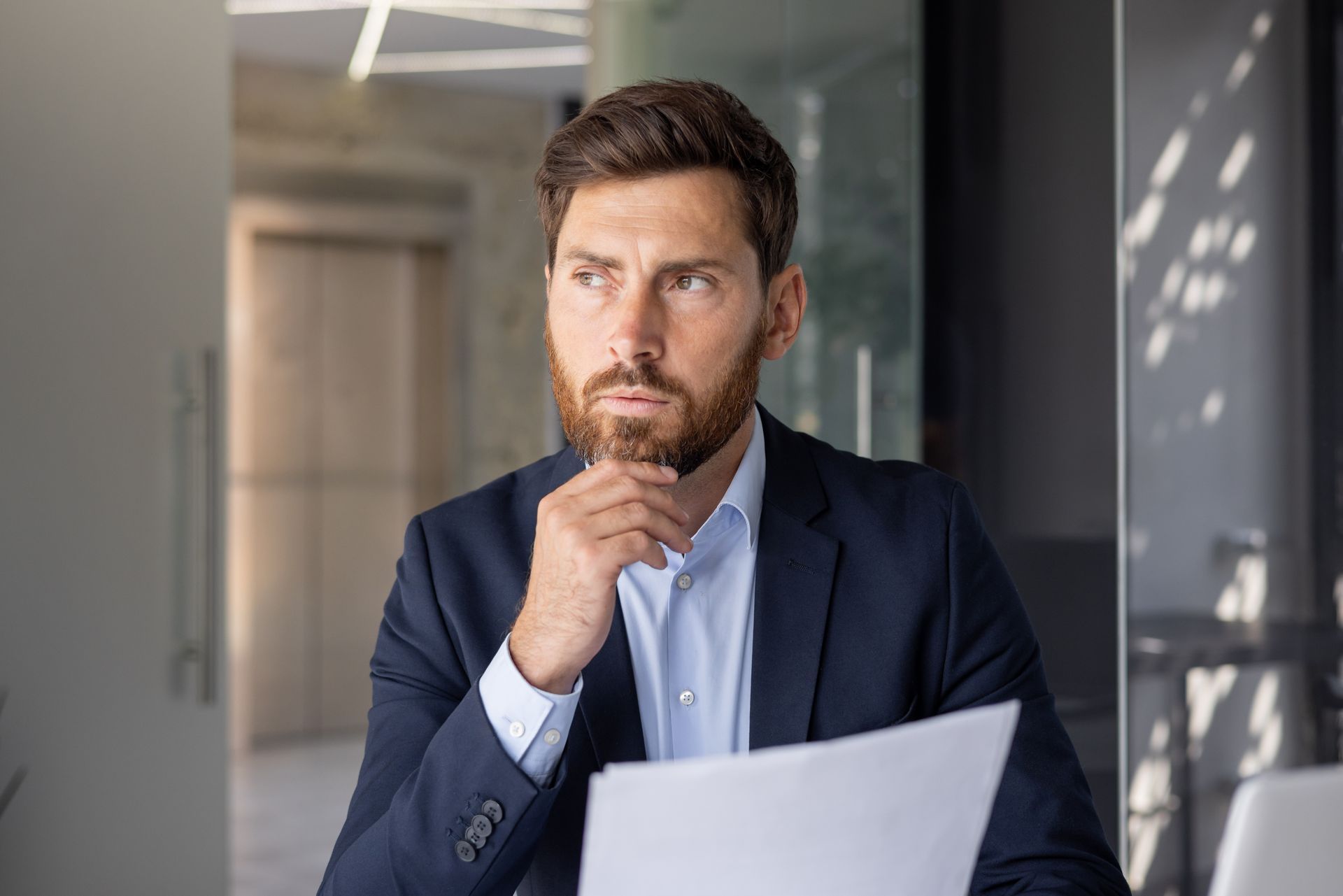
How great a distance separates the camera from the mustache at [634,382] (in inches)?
51.3

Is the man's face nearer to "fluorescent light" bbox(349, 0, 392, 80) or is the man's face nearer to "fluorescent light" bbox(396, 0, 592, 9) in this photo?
"fluorescent light" bbox(396, 0, 592, 9)

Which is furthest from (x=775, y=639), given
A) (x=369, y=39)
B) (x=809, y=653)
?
(x=369, y=39)

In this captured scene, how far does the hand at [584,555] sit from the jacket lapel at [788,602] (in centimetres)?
24

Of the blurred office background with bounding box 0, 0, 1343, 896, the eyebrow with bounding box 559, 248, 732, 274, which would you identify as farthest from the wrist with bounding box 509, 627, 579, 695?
the blurred office background with bounding box 0, 0, 1343, 896

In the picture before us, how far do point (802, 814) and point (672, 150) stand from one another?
2.86 ft

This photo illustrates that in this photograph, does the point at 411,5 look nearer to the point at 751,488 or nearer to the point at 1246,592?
the point at 1246,592

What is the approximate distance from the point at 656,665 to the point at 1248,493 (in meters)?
2.11

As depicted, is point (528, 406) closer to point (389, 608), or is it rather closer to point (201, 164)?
point (201, 164)

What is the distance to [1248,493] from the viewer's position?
2.97 meters

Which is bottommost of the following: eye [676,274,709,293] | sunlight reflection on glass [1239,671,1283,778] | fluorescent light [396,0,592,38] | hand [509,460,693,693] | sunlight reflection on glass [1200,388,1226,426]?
sunlight reflection on glass [1239,671,1283,778]

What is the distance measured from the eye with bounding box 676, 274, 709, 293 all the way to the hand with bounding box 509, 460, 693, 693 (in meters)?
0.25

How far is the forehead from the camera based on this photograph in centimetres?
134

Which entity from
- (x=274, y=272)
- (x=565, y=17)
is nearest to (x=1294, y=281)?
(x=565, y=17)

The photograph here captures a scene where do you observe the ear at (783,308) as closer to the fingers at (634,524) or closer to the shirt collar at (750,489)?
the shirt collar at (750,489)
